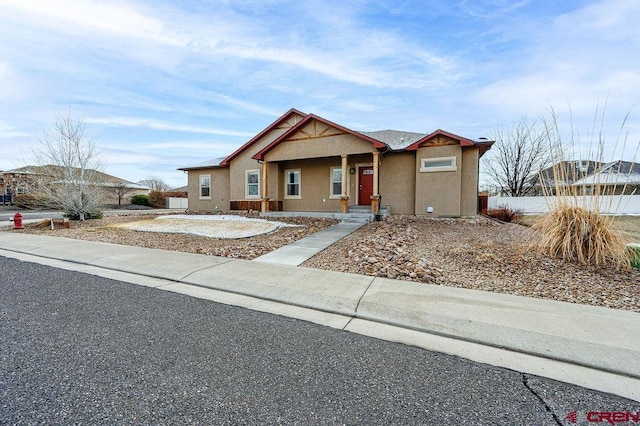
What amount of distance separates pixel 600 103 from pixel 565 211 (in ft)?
7.12

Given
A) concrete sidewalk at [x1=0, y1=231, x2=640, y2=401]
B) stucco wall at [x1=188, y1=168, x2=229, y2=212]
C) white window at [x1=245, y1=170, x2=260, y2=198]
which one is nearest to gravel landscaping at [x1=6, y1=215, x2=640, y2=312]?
concrete sidewalk at [x1=0, y1=231, x2=640, y2=401]

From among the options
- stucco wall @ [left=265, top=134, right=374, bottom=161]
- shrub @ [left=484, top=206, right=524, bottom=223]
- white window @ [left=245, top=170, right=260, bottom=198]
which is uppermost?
stucco wall @ [left=265, top=134, right=374, bottom=161]

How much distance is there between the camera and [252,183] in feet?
56.4

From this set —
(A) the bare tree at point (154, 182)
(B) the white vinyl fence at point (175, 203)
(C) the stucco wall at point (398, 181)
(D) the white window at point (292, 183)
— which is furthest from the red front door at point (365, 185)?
(A) the bare tree at point (154, 182)

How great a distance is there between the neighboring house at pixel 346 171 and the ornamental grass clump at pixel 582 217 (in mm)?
6620

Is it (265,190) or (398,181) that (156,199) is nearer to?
(265,190)

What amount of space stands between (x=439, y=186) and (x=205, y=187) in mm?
14376

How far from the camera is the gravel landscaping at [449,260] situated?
4.68 metres

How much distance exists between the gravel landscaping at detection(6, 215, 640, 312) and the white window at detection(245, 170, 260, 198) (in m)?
6.99

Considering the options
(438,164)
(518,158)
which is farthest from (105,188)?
(518,158)

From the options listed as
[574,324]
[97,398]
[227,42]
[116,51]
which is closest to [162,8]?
[227,42]

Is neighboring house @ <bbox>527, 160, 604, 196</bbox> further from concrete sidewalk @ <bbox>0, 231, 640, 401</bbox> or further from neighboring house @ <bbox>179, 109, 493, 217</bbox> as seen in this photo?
neighboring house @ <bbox>179, 109, 493, 217</bbox>

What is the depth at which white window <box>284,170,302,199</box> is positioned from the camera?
16172mm

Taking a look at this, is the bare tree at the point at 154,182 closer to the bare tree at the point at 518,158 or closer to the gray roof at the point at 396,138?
the gray roof at the point at 396,138
